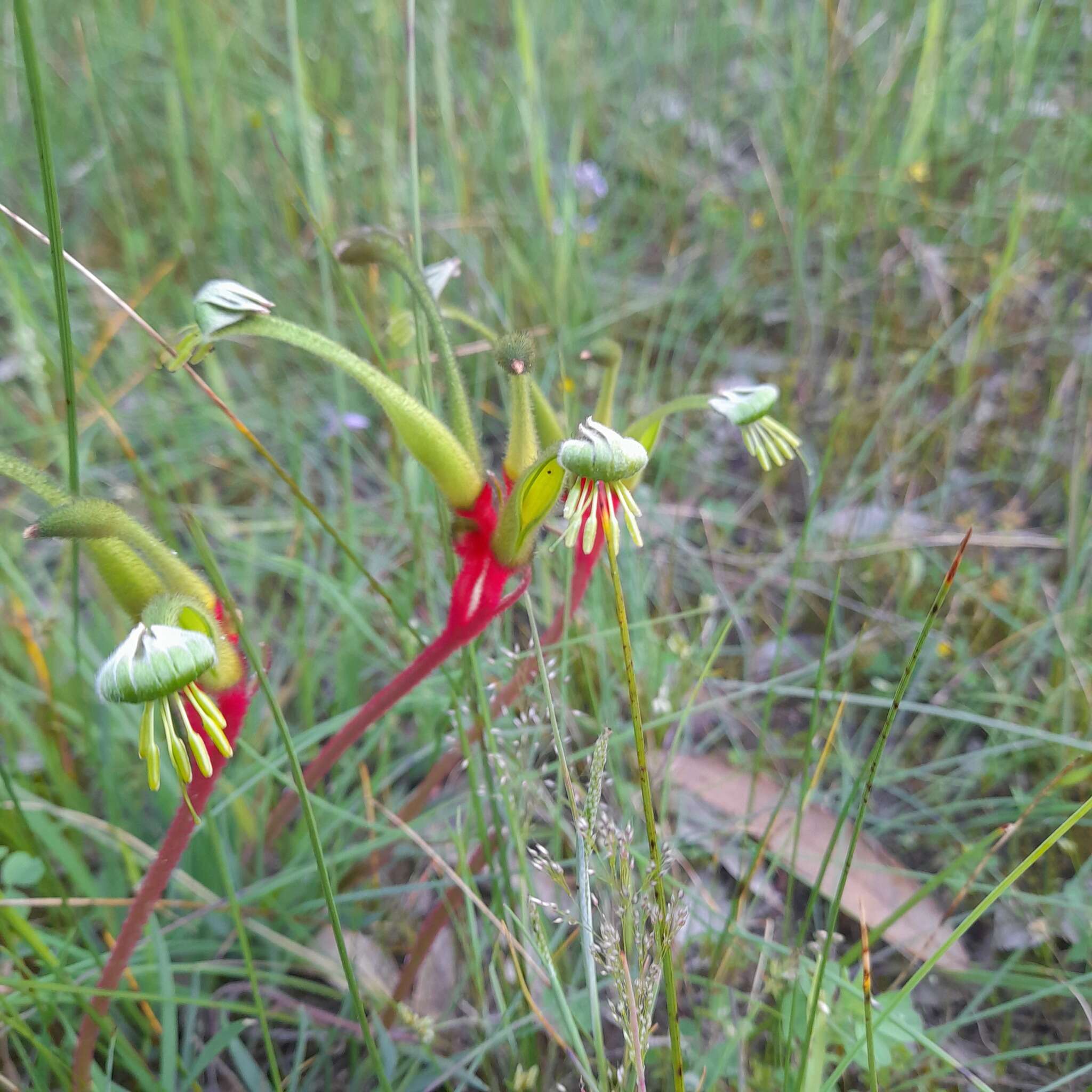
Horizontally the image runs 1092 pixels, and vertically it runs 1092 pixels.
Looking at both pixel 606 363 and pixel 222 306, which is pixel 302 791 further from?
pixel 606 363

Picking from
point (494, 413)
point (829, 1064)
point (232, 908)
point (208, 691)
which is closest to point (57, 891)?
point (232, 908)

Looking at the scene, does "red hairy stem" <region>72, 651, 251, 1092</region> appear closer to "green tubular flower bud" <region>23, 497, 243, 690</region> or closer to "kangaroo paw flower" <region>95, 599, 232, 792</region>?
"green tubular flower bud" <region>23, 497, 243, 690</region>

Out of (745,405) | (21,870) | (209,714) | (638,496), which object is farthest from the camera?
(638,496)

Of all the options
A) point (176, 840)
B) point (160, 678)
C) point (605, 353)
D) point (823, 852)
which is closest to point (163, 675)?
point (160, 678)

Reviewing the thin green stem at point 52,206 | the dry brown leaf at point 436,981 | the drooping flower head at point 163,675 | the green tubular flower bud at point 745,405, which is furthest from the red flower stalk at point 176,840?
the green tubular flower bud at point 745,405

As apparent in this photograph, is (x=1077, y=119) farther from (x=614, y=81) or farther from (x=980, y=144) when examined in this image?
(x=614, y=81)

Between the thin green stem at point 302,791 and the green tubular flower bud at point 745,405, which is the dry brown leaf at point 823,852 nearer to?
the green tubular flower bud at point 745,405

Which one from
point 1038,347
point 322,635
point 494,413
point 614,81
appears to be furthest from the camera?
point 614,81
